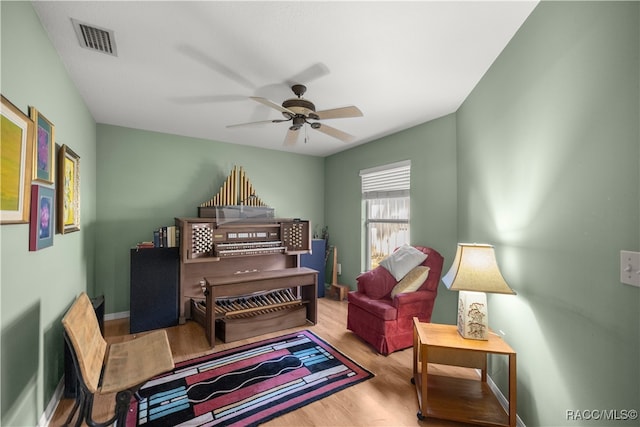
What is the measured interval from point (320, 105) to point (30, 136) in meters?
2.24

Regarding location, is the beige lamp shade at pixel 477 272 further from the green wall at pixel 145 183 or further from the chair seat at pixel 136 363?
the green wall at pixel 145 183

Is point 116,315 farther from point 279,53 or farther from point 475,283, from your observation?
point 475,283

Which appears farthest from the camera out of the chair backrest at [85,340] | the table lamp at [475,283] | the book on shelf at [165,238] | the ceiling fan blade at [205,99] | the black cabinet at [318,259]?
the black cabinet at [318,259]

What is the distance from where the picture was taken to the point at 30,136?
1.42 m

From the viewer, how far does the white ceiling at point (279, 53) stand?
158 centimetres

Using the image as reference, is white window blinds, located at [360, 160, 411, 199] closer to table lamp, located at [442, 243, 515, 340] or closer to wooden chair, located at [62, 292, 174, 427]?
table lamp, located at [442, 243, 515, 340]

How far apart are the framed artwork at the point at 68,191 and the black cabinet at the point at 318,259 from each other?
2942mm

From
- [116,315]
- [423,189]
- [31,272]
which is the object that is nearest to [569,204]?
[423,189]

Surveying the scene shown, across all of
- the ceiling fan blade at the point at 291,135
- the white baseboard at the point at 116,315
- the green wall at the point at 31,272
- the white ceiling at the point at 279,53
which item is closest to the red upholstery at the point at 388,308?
the ceiling fan blade at the point at 291,135

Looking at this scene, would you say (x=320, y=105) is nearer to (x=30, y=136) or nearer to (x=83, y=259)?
(x=30, y=136)

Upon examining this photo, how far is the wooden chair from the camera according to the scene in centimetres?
145

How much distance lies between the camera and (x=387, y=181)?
13.3 ft

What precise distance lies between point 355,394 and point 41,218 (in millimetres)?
2425

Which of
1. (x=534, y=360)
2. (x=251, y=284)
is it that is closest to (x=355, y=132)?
(x=251, y=284)
